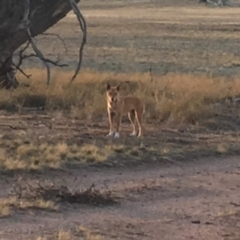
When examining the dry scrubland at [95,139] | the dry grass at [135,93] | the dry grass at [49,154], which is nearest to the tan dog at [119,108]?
the dry scrubland at [95,139]

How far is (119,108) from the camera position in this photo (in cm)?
1395

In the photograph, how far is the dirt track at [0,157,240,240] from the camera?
8.12 m

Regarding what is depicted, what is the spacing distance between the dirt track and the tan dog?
196 centimetres

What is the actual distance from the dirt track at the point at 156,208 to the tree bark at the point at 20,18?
2275mm

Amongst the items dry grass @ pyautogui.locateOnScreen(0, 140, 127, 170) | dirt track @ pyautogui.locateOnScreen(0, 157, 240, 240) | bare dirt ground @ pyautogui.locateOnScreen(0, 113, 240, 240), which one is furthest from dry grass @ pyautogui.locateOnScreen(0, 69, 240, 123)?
dirt track @ pyautogui.locateOnScreen(0, 157, 240, 240)

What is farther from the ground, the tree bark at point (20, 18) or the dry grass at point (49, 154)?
the tree bark at point (20, 18)

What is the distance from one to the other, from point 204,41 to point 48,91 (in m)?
26.8

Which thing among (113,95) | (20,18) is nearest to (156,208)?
(20,18)

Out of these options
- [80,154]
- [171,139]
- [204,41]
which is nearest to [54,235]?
[80,154]

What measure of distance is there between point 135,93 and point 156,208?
340 inches

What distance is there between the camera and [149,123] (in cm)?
1545

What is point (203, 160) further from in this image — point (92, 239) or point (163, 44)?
point (163, 44)

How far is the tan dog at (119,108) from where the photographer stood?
13812 millimetres

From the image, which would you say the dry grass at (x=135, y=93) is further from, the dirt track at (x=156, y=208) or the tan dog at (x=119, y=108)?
the dirt track at (x=156, y=208)
